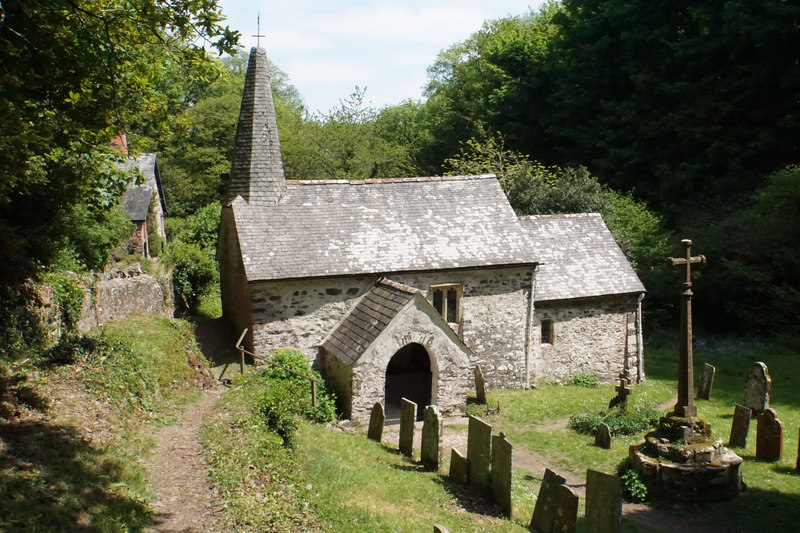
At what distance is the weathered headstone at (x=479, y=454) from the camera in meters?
12.6

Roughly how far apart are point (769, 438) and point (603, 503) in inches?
255

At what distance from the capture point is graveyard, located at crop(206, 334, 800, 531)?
10734 mm

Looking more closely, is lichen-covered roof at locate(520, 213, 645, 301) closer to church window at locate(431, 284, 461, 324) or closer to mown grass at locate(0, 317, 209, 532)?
church window at locate(431, 284, 461, 324)

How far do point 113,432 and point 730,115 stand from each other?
34145mm

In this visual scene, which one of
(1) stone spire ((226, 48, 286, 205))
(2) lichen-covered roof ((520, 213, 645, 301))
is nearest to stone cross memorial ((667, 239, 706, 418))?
(2) lichen-covered roof ((520, 213, 645, 301))

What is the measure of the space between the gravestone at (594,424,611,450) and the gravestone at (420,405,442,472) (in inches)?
177

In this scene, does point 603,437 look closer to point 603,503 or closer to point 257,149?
point 603,503

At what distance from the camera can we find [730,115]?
34.9 m

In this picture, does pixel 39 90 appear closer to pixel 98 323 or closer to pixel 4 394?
pixel 4 394

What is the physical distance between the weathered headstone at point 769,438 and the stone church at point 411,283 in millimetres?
7298

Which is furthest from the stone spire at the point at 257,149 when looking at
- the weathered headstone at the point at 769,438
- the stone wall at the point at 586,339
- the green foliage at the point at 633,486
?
the weathered headstone at the point at 769,438

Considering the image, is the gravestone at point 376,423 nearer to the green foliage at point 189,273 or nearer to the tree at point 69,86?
the tree at point 69,86

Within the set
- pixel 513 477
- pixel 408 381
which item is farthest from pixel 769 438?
pixel 408 381

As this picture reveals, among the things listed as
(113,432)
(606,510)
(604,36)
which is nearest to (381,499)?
(606,510)
